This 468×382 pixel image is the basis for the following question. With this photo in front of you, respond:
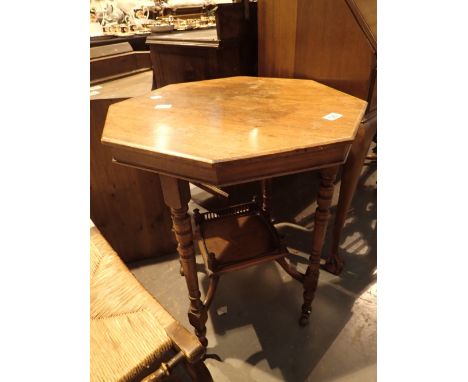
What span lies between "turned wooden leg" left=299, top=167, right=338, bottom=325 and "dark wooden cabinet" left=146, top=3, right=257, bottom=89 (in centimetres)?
91

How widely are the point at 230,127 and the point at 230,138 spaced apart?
0.08 metres

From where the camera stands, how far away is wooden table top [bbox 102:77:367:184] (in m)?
0.68

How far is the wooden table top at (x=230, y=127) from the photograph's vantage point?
0.68 m

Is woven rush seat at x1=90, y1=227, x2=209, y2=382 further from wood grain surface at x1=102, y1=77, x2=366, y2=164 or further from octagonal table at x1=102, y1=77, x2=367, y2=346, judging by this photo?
wood grain surface at x1=102, y1=77, x2=366, y2=164

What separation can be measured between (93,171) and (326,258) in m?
1.29

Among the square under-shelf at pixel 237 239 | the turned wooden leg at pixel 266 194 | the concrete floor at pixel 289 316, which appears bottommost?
the concrete floor at pixel 289 316

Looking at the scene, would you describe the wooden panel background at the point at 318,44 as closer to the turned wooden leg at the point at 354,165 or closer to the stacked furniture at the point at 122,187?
the turned wooden leg at the point at 354,165

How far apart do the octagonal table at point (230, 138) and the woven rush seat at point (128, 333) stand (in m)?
0.21

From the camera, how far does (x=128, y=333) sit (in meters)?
0.71

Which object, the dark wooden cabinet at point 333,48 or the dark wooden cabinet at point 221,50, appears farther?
the dark wooden cabinet at point 221,50

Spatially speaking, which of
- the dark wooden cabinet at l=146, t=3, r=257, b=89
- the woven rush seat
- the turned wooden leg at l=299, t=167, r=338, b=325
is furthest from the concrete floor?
the dark wooden cabinet at l=146, t=3, r=257, b=89

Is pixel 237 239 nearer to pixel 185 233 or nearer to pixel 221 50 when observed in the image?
pixel 185 233

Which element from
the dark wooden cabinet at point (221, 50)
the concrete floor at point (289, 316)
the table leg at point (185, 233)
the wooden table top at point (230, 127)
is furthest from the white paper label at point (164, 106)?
the concrete floor at point (289, 316)

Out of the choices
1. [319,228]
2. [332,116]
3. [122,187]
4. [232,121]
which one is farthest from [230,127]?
[122,187]
